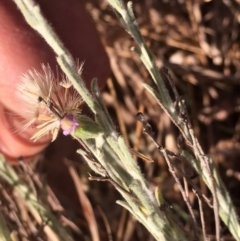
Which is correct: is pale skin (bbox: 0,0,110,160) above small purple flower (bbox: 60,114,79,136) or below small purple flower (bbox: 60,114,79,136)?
above

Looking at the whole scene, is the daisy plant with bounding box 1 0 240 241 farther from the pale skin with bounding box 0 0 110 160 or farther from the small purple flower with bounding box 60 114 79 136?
the pale skin with bounding box 0 0 110 160

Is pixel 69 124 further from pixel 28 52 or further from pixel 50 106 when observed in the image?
pixel 28 52

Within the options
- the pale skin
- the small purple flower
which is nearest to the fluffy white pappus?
the small purple flower

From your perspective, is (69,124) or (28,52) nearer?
(69,124)

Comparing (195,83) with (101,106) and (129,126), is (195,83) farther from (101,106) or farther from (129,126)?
(101,106)

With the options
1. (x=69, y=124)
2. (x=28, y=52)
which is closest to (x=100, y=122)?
(x=69, y=124)

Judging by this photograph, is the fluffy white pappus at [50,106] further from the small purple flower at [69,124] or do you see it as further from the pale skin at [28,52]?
the pale skin at [28,52]
